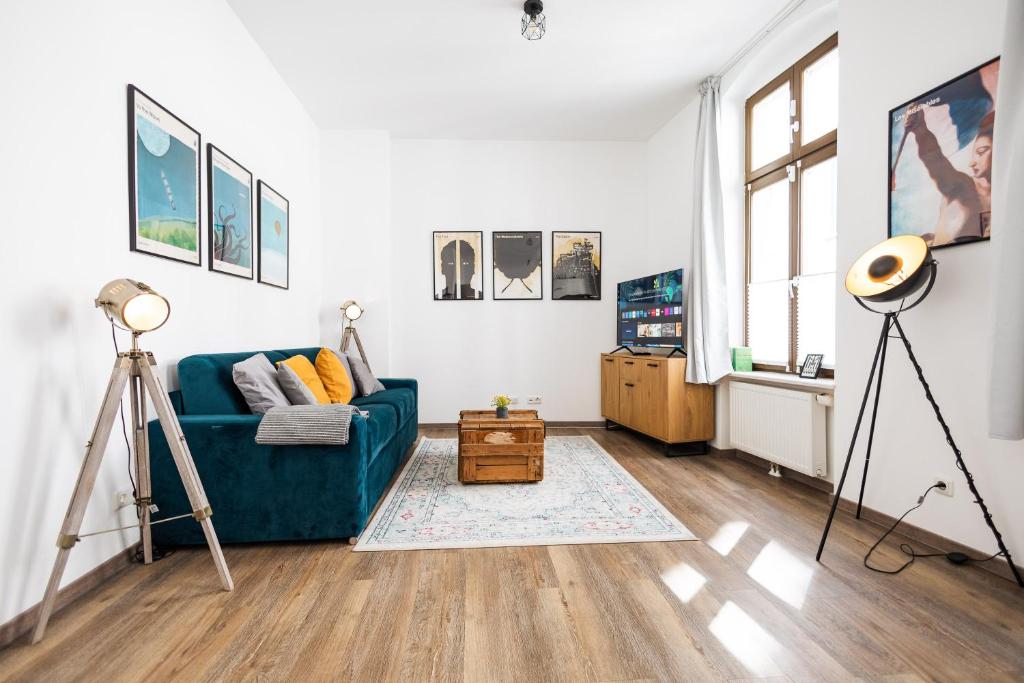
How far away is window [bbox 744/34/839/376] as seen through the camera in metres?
3.11

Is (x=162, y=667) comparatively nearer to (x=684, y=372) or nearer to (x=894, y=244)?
(x=894, y=244)

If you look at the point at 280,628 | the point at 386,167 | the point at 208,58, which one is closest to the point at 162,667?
the point at 280,628

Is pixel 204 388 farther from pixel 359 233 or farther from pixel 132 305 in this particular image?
pixel 359 233

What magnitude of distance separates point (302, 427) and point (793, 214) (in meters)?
3.56

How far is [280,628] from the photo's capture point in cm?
157

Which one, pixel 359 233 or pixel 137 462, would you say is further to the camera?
pixel 359 233

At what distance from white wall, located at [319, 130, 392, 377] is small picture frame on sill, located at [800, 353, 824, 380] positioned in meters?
3.78

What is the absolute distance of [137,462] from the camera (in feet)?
6.35

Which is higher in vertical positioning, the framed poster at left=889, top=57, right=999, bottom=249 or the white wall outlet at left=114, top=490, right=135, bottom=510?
the framed poster at left=889, top=57, right=999, bottom=249

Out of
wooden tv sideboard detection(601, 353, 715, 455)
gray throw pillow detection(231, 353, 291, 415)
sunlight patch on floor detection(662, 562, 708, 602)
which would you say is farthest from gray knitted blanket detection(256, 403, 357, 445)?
wooden tv sideboard detection(601, 353, 715, 455)

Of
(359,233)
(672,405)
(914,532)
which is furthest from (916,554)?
(359,233)

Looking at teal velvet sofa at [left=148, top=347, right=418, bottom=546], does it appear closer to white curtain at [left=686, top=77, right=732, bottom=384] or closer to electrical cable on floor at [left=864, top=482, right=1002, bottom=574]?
electrical cable on floor at [left=864, top=482, right=1002, bottom=574]

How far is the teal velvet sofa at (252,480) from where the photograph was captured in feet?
6.89

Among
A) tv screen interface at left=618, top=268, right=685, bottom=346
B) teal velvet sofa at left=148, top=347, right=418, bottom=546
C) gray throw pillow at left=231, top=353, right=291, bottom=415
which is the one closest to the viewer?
teal velvet sofa at left=148, top=347, right=418, bottom=546
